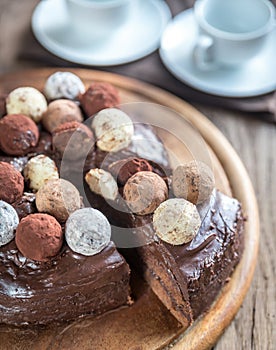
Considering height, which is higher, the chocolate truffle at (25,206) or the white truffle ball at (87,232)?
the white truffle ball at (87,232)

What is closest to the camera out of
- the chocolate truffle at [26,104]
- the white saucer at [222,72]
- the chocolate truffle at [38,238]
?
the chocolate truffle at [38,238]

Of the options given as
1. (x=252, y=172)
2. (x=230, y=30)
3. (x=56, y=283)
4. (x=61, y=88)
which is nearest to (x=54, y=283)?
(x=56, y=283)

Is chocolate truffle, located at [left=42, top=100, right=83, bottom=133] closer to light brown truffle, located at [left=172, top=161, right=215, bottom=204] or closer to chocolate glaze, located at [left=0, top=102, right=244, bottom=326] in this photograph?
chocolate glaze, located at [left=0, top=102, right=244, bottom=326]

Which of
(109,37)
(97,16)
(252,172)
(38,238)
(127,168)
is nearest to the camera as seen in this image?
(38,238)

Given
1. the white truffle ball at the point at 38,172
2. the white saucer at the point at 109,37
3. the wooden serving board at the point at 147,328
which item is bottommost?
the wooden serving board at the point at 147,328

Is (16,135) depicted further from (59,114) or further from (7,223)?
(7,223)

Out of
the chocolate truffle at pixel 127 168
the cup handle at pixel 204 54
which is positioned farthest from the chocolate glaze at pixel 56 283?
the cup handle at pixel 204 54

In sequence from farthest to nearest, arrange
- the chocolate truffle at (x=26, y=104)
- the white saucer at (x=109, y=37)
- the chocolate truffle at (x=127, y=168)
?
1. the white saucer at (x=109, y=37)
2. the chocolate truffle at (x=26, y=104)
3. the chocolate truffle at (x=127, y=168)

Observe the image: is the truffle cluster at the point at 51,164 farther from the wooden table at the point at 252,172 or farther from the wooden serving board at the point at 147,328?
the wooden table at the point at 252,172
